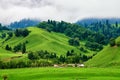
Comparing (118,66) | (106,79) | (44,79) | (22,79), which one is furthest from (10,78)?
(118,66)

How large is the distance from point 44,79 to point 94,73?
21.6 meters

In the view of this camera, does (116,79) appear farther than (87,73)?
No

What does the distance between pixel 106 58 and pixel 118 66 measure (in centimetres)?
2830

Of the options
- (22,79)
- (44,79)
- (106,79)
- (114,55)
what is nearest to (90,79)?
(106,79)

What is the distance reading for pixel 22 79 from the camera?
126m

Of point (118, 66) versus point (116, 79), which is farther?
point (118, 66)

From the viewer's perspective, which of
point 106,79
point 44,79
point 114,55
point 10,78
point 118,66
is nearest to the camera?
point 106,79

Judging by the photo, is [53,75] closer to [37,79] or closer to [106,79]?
[37,79]

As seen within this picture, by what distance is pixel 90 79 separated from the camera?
116 meters

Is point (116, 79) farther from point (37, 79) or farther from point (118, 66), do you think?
point (118, 66)

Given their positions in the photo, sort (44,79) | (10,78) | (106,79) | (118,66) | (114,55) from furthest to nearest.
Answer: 1. (114,55)
2. (118,66)
3. (10,78)
4. (44,79)
5. (106,79)

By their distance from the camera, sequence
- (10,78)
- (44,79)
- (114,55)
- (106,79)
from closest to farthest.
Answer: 1. (106,79)
2. (44,79)
3. (10,78)
4. (114,55)

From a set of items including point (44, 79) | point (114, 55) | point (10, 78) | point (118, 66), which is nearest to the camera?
point (44, 79)

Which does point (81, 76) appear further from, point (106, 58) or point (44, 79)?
point (106, 58)
